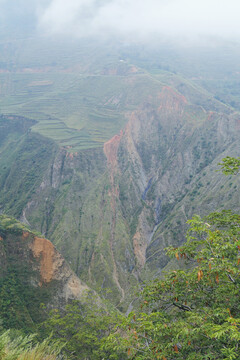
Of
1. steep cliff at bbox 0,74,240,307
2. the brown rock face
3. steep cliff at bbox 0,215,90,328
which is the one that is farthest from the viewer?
steep cliff at bbox 0,74,240,307

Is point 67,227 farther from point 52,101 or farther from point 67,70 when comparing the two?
point 67,70

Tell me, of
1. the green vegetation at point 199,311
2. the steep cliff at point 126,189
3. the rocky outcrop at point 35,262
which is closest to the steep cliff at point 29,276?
the rocky outcrop at point 35,262

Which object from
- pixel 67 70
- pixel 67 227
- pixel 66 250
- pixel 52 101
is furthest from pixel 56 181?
pixel 67 70

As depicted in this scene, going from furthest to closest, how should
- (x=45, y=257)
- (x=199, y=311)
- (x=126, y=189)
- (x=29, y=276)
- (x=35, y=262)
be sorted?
(x=126, y=189) < (x=45, y=257) < (x=35, y=262) < (x=29, y=276) < (x=199, y=311)

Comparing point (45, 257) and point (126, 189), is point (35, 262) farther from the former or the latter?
point (126, 189)

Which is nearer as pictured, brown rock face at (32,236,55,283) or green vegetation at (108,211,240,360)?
green vegetation at (108,211,240,360)

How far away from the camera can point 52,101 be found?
13638cm

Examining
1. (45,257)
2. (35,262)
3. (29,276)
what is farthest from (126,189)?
(29,276)

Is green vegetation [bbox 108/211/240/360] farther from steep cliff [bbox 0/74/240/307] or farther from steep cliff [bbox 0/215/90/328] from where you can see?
steep cliff [bbox 0/74/240/307]

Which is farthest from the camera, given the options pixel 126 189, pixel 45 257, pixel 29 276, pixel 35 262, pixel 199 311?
pixel 126 189

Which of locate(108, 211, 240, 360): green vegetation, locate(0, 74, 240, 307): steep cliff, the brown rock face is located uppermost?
locate(108, 211, 240, 360): green vegetation

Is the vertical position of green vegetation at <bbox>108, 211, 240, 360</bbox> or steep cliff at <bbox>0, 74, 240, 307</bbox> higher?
green vegetation at <bbox>108, 211, 240, 360</bbox>

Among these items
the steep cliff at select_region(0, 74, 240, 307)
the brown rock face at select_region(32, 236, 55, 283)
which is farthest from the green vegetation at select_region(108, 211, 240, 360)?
the steep cliff at select_region(0, 74, 240, 307)

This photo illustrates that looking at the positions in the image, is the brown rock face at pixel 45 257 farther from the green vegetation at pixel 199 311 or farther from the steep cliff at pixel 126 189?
the green vegetation at pixel 199 311
